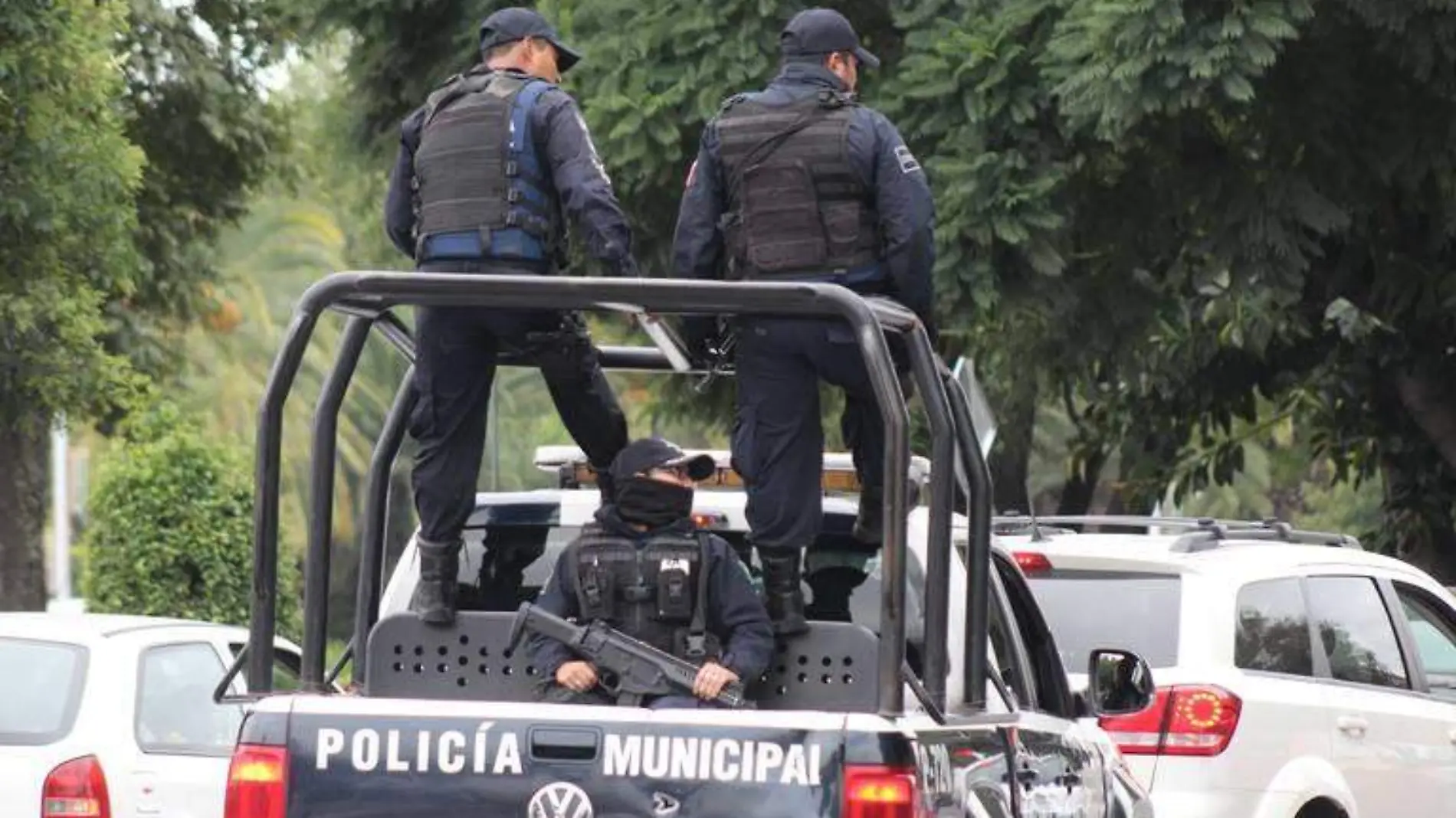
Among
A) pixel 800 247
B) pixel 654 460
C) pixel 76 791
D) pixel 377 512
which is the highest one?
pixel 800 247

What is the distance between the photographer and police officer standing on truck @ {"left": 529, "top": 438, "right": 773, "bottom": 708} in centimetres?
697

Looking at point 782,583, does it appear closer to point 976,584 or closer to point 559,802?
point 976,584

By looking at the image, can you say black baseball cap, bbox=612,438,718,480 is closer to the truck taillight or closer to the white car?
the white car

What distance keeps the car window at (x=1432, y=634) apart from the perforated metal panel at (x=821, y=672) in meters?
5.02

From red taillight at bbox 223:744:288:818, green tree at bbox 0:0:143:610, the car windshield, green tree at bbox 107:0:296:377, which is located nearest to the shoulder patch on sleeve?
red taillight at bbox 223:744:288:818

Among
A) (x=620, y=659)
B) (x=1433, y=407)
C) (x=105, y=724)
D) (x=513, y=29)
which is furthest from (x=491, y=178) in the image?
(x=1433, y=407)

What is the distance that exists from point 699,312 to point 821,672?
0.94 meters

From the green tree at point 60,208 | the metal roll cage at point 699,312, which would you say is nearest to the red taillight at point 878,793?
the metal roll cage at point 699,312

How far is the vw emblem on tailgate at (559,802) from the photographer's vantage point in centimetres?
629

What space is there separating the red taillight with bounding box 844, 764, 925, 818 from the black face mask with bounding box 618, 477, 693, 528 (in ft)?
4.05

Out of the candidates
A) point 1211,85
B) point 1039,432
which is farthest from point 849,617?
point 1039,432

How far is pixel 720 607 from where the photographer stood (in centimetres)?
708

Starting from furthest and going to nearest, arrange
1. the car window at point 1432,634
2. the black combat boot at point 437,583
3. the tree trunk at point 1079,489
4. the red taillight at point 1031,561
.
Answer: the tree trunk at point 1079,489, the car window at point 1432,634, the red taillight at point 1031,561, the black combat boot at point 437,583

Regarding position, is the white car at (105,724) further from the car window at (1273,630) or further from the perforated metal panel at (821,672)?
the perforated metal panel at (821,672)
